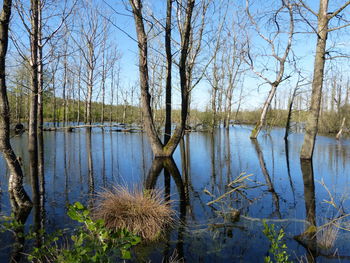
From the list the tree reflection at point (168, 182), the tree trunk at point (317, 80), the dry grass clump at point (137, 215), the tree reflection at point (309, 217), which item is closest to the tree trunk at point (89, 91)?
the tree reflection at point (168, 182)

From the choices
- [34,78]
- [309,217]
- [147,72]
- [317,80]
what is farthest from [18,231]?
[317,80]

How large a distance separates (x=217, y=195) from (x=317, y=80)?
6.72 m

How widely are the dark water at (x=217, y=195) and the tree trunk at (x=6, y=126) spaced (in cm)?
28

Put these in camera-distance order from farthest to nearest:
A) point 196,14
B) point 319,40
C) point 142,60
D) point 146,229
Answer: point 196,14, point 142,60, point 319,40, point 146,229

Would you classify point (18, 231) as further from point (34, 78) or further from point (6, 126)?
point (34, 78)

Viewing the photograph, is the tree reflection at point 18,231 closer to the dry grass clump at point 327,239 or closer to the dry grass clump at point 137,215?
the dry grass clump at point 137,215

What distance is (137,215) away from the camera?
4.06 m

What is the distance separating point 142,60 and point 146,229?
786 centimetres

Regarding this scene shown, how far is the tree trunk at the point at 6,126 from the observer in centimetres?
467

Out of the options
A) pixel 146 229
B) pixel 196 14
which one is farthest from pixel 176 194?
pixel 196 14

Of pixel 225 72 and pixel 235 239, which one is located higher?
pixel 225 72

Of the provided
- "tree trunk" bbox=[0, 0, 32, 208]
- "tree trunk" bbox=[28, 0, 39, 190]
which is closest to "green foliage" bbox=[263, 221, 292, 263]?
"tree trunk" bbox=[0, 0, 32, 208]

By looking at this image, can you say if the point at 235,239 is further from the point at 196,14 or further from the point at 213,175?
the point at 196,14

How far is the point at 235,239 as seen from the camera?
3.89 meters
